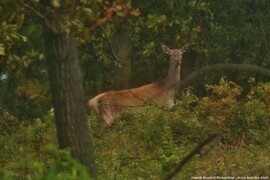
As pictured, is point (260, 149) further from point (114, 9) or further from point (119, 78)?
point (119, 78)

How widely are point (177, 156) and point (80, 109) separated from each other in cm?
390

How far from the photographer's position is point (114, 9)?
630cm

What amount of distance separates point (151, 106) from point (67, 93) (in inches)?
222

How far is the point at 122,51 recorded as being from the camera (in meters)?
15.7

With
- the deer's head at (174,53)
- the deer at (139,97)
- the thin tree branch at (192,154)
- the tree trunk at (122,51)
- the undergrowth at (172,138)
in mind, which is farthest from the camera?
the tree trunk at (122,51)

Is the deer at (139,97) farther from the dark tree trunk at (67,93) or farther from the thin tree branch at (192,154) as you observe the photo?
the thin tree branch at (192,154)

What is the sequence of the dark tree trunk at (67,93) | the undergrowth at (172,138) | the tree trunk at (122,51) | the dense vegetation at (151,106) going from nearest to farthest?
1. the dark tree trunk at (67,93)
2. the dense vegetation at (151,106)
3. the undergrowth at (172,138)
4. the tree trunk at (122,51)

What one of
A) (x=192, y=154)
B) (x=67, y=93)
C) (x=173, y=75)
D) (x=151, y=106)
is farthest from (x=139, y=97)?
(x=192, y=154)

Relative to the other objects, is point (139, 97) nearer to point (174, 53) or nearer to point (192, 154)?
point (174, 53)

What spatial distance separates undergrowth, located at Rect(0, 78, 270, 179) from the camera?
8867mm

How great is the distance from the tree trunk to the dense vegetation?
0.02 metres

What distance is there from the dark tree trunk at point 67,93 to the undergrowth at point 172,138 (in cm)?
179

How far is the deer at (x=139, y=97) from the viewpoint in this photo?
14094 mm

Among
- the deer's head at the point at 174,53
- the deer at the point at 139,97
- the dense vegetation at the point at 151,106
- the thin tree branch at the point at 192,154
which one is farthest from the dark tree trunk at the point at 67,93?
the deer's head at the point at 174,53
